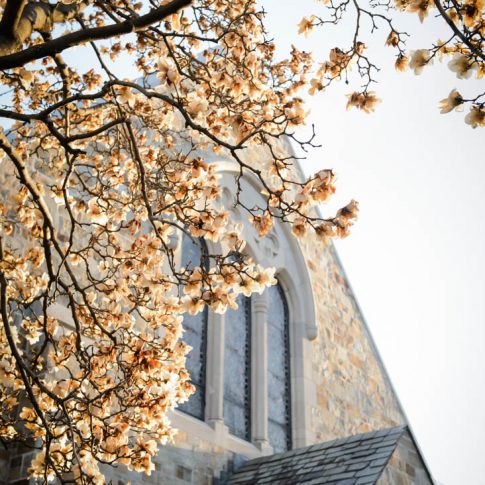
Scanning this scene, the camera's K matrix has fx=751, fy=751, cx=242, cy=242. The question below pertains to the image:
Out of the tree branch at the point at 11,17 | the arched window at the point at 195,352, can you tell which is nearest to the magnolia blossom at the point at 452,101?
the tree branch at the point at 11,17

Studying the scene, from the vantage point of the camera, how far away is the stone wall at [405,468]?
6109 mm

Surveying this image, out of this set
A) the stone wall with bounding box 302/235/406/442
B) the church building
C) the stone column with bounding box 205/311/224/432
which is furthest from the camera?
the stone wall with bounding box 302/235/406/442

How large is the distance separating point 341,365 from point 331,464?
153 inches

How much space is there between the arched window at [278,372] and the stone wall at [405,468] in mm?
2260

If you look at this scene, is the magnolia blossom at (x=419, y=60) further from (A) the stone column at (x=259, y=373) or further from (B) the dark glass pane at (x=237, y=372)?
(A) the stone column at (x=259, y=373)

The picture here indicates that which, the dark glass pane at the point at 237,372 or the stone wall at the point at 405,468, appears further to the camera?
the dark glass pane at the point at 237,372

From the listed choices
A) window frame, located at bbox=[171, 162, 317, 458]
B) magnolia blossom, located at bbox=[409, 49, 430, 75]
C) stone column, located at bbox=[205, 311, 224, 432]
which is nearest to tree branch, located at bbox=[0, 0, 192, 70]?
magnolia blossom, located at bbox=[409, 49, 430, 75]

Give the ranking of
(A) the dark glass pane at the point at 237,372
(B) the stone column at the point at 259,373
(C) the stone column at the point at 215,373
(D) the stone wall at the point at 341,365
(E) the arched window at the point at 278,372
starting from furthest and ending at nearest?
(D) the stone wall at the point at 341,365
(E) the arched window at the point at 278,372
(B) the stone column at the point at 259,373
(A) the dark glass pane at the point at 237,372
(C) the stone column at the point at 215,373

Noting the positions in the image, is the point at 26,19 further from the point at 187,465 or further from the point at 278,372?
the point at 278,372

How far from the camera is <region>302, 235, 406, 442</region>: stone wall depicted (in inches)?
383

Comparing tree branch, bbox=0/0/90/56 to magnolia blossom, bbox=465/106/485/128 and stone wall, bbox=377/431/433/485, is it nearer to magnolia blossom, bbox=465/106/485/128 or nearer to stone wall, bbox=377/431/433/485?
magnolia blossom, bbox=465/106/485/128

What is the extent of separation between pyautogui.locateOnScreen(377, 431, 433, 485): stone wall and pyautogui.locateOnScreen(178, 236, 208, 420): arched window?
209 centimetres

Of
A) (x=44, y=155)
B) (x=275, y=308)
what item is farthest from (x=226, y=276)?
(x=275, y=308)

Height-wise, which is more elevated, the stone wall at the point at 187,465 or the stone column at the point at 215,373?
the stone column at the point at 215,373
